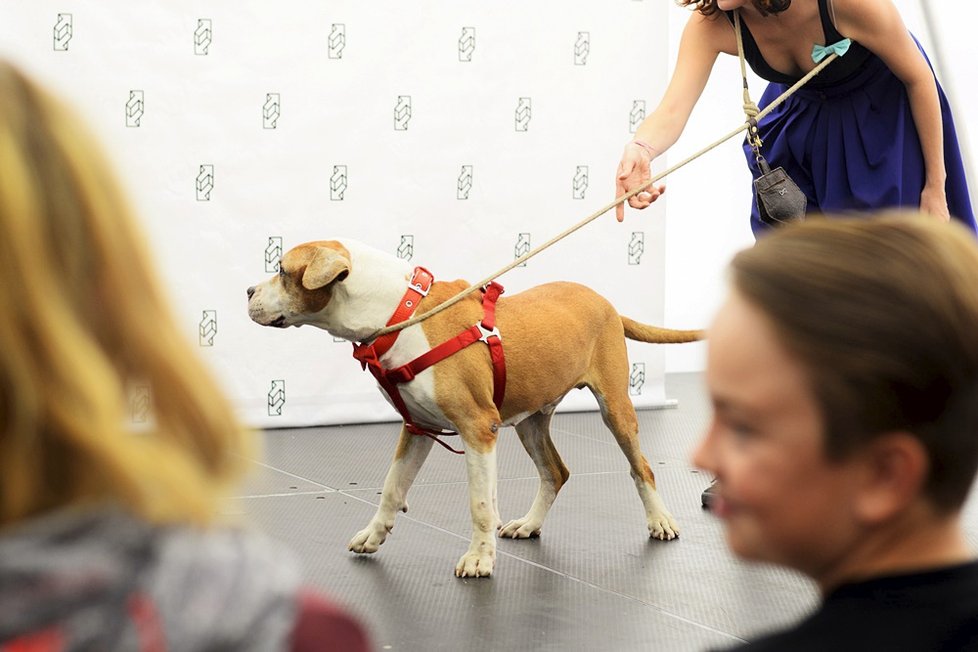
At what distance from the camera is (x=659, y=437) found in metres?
5.73

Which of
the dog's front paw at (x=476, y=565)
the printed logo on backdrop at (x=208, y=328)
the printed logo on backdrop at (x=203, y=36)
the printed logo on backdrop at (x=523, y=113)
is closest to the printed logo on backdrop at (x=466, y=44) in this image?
the printed logo on backdrop at (x=523, y=113)

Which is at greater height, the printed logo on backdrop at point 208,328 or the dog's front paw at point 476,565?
the printed logo on backdrop at point 208,328

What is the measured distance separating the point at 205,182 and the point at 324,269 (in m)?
2.32

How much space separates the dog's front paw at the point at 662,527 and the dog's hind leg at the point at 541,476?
0.29 metres

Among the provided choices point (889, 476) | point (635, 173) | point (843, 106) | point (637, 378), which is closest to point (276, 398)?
point (637, 378)

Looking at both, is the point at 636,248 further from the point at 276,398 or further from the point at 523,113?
the point at 276,398

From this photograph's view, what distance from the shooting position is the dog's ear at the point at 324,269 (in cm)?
347

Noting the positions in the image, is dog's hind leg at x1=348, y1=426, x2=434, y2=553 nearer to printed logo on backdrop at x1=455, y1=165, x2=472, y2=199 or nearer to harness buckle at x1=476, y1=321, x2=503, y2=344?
harness buckle at x1=476, y1=321, x2=503, y2=344

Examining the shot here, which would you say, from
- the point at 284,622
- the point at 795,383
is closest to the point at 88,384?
the point at 284,622

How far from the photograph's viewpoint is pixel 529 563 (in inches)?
141

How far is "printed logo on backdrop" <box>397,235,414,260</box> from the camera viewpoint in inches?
235

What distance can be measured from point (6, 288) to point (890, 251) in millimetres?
576

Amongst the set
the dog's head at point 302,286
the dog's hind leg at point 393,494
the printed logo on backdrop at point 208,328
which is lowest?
the dog's hind leg at point 393,494

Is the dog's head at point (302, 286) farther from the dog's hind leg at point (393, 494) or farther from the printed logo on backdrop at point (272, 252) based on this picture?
the printed logo on backdrop at point (272, 252)
